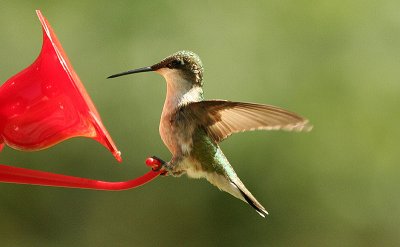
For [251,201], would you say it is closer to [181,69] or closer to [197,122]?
[197,122]

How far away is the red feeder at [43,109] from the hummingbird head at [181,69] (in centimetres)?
44

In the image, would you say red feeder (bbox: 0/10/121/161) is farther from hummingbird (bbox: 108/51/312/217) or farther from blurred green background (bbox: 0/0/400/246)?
blurred green background (bbox: 0/0/400/246)

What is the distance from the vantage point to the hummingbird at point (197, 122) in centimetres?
315

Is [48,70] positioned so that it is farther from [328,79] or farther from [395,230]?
[395,230]

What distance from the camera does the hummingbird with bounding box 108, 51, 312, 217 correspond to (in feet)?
10.3


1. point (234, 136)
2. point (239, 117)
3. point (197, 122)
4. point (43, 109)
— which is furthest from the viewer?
point (234, 136)

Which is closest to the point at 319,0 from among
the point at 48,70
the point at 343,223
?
the point at 343,223

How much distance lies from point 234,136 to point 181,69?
235 cm

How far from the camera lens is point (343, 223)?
6.29 m

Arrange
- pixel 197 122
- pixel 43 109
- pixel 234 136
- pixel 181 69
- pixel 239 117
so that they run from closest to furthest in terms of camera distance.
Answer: pixel 43 109
pixel 239 117
pixel 197 122
pixel 181 69
pixel 234 136

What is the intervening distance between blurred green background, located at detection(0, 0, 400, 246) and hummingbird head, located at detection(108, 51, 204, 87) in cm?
215

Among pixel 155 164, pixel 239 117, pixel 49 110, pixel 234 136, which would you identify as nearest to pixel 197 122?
pixel 239 117

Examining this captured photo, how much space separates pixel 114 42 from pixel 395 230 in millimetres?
2435

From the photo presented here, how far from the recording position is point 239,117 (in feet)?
10.6
